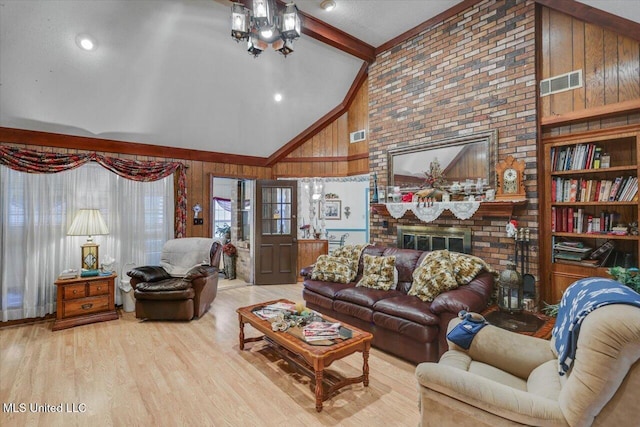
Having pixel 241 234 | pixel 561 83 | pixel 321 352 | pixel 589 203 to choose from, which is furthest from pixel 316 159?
pixel 321 352

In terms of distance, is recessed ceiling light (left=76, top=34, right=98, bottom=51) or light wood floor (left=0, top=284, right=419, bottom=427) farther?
recessed ceiling light (left=76, top=34, right=98, bottom=51)

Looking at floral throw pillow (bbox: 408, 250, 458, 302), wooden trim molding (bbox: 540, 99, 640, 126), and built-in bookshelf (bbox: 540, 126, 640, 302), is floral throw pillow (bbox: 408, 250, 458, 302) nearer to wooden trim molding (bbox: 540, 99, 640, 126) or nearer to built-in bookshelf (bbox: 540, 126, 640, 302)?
built-in bookshelf (bbox: 540, 126, 640, 302)

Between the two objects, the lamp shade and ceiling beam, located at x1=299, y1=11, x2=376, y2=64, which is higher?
ceiling beam, located at x1=299, y1=11, x2=376, y2=64

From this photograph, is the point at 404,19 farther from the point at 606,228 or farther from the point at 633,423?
the point at 633,423

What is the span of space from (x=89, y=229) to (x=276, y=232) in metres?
2.96

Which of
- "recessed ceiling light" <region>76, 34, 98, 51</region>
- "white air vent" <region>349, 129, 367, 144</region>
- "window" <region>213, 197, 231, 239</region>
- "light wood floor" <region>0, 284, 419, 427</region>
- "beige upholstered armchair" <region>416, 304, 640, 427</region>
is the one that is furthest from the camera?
"window" <region>213, 197, 231, 239</region>

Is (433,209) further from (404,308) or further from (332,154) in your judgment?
(332,154)

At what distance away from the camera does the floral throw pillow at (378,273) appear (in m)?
3.51

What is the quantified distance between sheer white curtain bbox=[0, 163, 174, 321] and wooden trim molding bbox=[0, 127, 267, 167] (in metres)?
0.35

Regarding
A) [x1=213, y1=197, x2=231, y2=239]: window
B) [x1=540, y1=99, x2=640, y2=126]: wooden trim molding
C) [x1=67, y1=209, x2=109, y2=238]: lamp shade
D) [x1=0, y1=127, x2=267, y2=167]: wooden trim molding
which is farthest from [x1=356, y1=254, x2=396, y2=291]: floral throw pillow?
[x1=213, y1=197, x2=231, y2=239]: window

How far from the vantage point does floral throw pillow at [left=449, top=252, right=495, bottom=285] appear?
10.2 feet

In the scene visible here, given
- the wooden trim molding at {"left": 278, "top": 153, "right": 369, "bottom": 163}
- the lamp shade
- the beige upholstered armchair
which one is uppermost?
the wooden trim molding at {"left": 278, "top": 153, "right": 369, "bottom": 163}

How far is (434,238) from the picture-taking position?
4117mm

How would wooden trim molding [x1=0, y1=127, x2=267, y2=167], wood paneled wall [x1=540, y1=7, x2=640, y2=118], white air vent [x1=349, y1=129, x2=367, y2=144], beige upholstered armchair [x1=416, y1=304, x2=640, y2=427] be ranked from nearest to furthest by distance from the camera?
beige upholstered armchair [x1=416, y1=304, x2=640, y2=427] → wood paneled wall [x1=540, y1=7, x2=640, y2=118] → wooden trim molding [x1=0, y1=127, x2=267, y2=167] → white air vent [x1=349, y1=129, x2=367, y2=144]
